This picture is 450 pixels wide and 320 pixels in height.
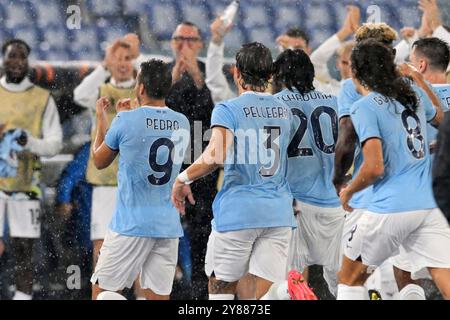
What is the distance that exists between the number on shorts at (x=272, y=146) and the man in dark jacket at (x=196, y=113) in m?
1.49

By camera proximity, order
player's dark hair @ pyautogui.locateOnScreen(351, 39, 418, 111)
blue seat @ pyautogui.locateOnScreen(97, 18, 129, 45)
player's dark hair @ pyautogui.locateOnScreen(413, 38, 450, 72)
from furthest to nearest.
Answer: blue seat @ pyautogui.locateOnScreen(97, 18, 129, 45) < player's dark hair @ pyautogui.locateOnScreen(413, 38, 450, 72) < player's dark hair @ pyautogui.locateOnScreen(351, 39, 418, 111)

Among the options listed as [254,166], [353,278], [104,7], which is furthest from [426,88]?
[104,7]

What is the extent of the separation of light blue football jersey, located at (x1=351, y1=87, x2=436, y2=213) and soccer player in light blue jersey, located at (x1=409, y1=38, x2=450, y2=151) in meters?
0.94

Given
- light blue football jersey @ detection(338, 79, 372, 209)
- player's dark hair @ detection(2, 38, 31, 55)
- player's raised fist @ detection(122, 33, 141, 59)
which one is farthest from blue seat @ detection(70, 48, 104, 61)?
light blue football jersey @ detection(338, 79, 372, 209)

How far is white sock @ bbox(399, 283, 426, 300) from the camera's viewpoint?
7.58 meters

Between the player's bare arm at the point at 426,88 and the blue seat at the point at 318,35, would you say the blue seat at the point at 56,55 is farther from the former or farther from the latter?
the player's bare arm at the point at 426,88

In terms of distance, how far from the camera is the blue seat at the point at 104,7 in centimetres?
875

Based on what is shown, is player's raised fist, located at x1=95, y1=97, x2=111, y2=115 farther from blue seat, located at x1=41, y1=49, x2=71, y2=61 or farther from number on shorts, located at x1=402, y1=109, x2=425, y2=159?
number on shorts, located at x1=402, y1=109, x2=425, y2=159

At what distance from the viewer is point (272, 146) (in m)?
7.36

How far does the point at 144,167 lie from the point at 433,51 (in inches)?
75.7

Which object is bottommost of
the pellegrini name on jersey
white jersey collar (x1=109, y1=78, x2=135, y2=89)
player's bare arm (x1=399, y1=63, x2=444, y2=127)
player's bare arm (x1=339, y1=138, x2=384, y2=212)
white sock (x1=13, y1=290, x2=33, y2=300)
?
white sock (x1=13, y1=290, x2=33, y2=300)

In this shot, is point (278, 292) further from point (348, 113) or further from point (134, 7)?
point (134, 7)

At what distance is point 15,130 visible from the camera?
8547mm


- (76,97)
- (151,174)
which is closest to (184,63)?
(76,97)
